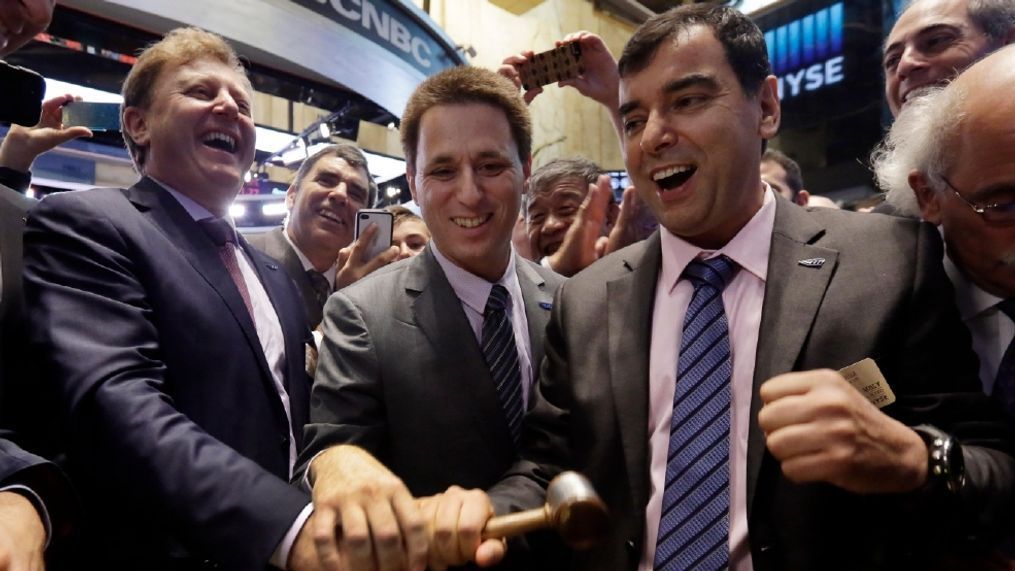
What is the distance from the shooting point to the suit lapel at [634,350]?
4.23 ft

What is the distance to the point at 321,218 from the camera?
3627mm

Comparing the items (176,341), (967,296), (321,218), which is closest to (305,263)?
(321,218)

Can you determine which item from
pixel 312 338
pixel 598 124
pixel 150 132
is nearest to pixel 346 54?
pixel 150 132

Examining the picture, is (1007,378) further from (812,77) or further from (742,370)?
(812,77)

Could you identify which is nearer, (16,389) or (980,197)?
(980,197)

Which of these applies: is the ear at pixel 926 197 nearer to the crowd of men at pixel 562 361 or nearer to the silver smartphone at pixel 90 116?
the crowd of men at pixel 562 361

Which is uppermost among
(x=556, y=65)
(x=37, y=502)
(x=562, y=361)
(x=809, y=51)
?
(x=809, y=51)

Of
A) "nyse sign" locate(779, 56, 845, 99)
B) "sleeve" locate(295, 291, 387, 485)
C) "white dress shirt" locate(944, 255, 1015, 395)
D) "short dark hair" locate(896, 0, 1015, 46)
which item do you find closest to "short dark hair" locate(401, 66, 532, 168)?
"sleeve" locate(295, 291, 387, 485)

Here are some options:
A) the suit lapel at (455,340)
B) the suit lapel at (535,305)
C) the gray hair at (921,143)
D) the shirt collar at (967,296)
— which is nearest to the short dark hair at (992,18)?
the gray hair at (921,143)

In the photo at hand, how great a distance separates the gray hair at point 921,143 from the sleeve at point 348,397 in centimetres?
127

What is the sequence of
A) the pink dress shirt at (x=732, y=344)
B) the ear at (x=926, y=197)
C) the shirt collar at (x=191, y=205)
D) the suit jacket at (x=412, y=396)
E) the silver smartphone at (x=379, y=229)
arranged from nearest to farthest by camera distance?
the pink dress shirt at (x=732, y=344), the ear at (x=926, y=197), the suit jacket at (x=412, y=396), the shirt collar at (x=191, y=205), the silver smartphone at (x=379, y=229)

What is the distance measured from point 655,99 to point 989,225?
2.29 feet

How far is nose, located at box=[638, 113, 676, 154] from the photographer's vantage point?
4.71 ft

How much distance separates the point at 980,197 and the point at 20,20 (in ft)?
6.88
